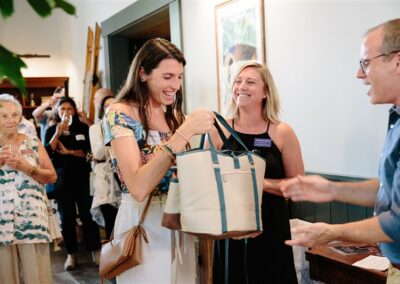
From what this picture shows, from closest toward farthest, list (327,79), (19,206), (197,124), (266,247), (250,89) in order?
(197,124) < (266,247) < (250,89) < (327,79) < (19,206)

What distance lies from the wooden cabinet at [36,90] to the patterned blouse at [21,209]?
16.8 ft

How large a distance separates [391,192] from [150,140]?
2.53 ft

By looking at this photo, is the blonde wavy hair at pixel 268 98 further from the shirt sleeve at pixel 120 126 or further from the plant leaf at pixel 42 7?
the plant leaf at pixel 42 7

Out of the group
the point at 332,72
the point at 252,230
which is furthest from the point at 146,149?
the point at 332,72

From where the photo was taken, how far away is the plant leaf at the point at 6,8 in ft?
1.77

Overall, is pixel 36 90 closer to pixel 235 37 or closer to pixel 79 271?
pixel 79 271

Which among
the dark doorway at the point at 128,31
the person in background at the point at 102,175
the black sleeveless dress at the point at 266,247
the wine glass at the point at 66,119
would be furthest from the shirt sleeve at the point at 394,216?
the wine glass at the point at 66,119

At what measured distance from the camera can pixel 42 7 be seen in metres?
0.54

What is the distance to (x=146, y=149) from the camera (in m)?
1.44

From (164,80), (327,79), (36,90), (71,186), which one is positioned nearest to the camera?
(164,80)

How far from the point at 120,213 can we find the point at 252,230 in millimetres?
493

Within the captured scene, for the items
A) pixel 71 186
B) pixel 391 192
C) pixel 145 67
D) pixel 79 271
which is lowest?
pixel 79 271

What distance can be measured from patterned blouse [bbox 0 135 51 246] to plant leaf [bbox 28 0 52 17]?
7.49ft

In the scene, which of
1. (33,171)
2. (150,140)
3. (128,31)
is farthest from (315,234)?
(128,31)
